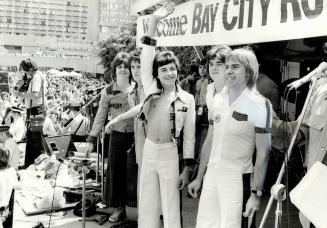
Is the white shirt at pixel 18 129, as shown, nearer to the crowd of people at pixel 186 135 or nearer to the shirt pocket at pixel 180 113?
the crowd of people at pixel 186 135

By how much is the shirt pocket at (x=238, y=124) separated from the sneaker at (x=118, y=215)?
2570 millimetres

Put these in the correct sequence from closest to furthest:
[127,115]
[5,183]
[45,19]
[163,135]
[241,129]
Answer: [241,129], [163,135], [127,115], [5,183], [45,19]

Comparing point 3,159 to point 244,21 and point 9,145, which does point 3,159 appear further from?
point 244,21

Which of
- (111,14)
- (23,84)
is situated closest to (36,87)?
(23,84)

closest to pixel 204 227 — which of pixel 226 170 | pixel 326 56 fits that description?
pixel 226 170

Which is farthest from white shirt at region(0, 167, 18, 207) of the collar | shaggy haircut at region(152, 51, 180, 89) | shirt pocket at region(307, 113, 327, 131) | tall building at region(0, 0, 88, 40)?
tall building at region(0, 0, 88, 40)

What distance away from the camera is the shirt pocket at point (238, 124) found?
9.89ft

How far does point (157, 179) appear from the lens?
3838mm

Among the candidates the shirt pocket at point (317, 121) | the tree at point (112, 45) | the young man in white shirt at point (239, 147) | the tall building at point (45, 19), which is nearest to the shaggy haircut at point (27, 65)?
the young man in white shirt at point (239, 147)

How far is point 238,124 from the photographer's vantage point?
3.03 m

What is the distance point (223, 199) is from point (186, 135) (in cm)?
92

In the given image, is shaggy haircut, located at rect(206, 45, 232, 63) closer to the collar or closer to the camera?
the collar

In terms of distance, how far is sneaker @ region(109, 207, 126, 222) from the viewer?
5.21 m

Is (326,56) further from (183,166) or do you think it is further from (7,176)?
(7,176)
